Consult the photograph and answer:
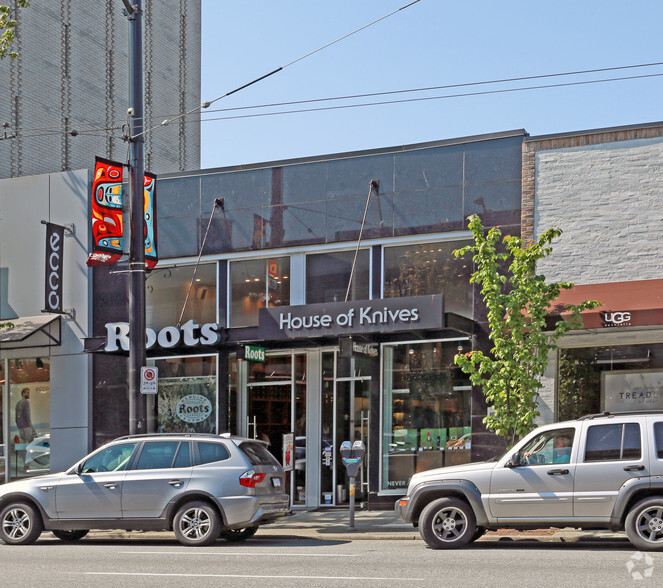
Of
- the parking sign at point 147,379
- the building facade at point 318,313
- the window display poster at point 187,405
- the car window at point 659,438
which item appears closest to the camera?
the car window at point 659,438

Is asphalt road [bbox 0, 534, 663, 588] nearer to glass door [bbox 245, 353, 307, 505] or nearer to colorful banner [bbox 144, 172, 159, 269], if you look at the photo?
glass door [bbox 245, 353, 307, 505]

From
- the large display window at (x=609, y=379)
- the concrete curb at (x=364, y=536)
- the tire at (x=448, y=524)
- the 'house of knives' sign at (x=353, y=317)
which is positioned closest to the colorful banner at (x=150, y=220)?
the 'house of knives' sign at (x=353, y=317)

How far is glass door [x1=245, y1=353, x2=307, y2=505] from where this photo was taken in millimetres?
19625

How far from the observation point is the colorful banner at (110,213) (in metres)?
17.8

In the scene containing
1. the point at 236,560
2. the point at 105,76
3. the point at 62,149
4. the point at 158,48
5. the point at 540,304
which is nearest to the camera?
the point at 236,560

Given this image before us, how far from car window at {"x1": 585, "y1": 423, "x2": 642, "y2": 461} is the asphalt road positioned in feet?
3.70

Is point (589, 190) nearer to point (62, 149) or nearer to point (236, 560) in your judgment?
point (236, 560)

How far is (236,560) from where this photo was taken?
38.5 feet

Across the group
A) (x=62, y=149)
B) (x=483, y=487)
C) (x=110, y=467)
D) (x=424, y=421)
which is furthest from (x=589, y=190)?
(x=62, y=149)

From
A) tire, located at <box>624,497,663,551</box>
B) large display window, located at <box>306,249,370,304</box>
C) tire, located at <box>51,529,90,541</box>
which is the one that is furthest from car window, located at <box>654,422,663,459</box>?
tire, located at <box>51,529,90,541</box>

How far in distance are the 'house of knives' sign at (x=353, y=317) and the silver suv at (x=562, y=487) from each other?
430cm

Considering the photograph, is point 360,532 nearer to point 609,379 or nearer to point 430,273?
point 609,379

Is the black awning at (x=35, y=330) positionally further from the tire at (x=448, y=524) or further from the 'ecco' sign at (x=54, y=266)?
the tire at (x=448, y=524)

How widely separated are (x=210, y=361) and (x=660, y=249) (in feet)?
30.3
